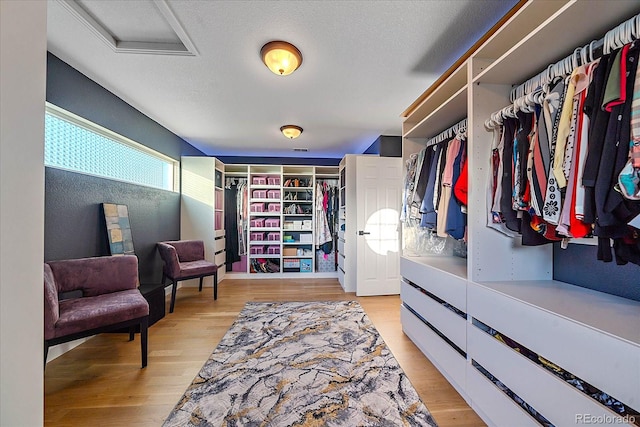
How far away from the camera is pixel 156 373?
1.82m

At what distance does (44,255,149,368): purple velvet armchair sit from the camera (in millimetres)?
1614

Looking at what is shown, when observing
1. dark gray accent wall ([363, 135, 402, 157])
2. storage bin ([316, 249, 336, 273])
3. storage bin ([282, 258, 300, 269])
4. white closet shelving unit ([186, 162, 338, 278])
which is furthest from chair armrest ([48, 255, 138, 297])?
dark gray accent wall ([363, 135, 402, 157])

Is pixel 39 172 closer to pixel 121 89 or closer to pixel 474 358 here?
pixel 474 358

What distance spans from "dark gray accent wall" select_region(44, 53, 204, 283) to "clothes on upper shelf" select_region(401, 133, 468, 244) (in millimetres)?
2871

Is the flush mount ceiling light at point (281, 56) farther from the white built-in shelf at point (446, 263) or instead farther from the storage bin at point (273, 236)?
the storage bin at point (273, 236)

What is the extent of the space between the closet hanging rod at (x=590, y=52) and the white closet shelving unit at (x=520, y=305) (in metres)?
0.06

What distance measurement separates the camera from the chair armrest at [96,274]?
1.94 meters

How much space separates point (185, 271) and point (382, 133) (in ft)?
10.5

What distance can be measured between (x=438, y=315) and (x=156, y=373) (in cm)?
199

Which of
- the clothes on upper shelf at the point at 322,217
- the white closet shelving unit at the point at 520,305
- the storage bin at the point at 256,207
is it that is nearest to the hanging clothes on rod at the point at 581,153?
the white closet shelving unit at the point at 520,305

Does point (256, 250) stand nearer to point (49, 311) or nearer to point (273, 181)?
point (273, 181)

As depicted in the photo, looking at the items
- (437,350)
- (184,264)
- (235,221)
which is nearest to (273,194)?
(235,221)

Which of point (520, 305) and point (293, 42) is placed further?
point (293, 42)

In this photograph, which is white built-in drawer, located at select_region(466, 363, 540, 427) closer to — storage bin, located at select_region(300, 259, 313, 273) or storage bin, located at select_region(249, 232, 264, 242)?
storage bin, located at select_region(300, 259, 313, 273)
